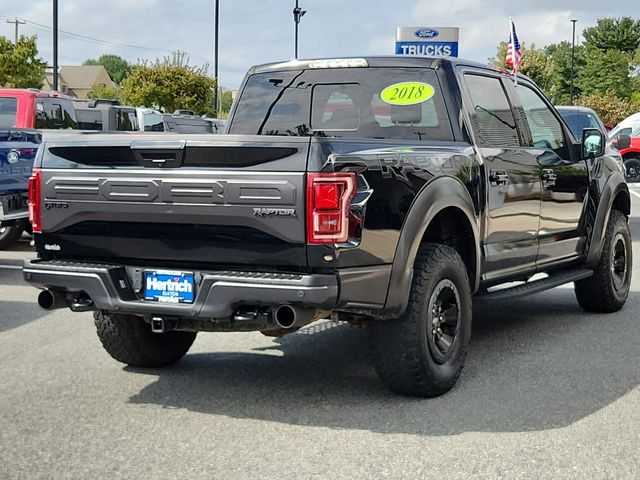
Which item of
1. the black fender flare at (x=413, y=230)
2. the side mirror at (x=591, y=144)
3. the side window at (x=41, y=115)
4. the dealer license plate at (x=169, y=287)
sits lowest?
the dealer license plate at (x=169, y=287)

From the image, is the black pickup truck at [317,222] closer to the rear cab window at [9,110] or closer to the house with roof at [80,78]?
the rear cab window at [9,110]

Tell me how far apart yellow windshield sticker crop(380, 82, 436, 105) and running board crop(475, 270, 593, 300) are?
1351 mm

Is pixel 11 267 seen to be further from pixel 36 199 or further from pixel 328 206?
pixel 328 206

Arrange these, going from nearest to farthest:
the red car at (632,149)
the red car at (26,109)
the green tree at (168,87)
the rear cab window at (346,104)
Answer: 1. the rear cab window at (346,104)
2. the red car at (26,109)
3. the red car at (632,149)
4. the green tree at (168,87)

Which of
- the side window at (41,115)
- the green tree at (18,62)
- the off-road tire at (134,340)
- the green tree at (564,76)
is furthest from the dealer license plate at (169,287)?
the green tree at (564,76)

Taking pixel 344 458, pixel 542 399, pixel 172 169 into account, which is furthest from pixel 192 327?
pixel 542 399

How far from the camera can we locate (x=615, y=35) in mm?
105750

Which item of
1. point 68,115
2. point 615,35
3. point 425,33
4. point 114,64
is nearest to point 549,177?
point 68,115

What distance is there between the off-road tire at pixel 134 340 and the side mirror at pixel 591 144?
11.7ft

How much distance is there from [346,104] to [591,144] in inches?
89.6

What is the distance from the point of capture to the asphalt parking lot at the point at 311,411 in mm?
4664

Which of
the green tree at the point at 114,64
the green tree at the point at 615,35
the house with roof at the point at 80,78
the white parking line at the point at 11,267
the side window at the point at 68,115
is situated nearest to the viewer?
the white parking line at the point at 11,267

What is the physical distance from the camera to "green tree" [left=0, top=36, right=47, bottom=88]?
4044 cm

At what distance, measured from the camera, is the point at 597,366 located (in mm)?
6707
